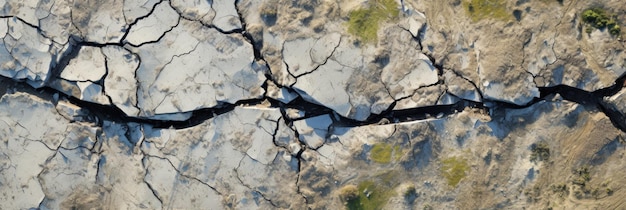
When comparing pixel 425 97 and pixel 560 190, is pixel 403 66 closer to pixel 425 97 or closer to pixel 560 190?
pixel 425 97

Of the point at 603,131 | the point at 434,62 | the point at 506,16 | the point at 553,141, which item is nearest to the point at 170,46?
the point at 434,62

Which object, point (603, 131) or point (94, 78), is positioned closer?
point (603, 131)

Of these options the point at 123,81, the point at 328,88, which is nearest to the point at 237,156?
the point at 328,88

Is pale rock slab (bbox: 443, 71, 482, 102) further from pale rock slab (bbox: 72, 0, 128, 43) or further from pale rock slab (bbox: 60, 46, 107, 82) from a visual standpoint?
pale rock slab (bbox: 60, 46, 107, 82)

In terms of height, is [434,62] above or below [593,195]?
above

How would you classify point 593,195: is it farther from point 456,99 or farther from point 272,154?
point 272,154

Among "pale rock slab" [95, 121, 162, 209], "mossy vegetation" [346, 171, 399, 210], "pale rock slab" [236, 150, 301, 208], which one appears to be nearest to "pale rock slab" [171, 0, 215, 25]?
"pale rock slab" [95, 121, 162, 209]

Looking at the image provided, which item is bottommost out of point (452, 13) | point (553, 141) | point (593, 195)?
point (593, 195)
